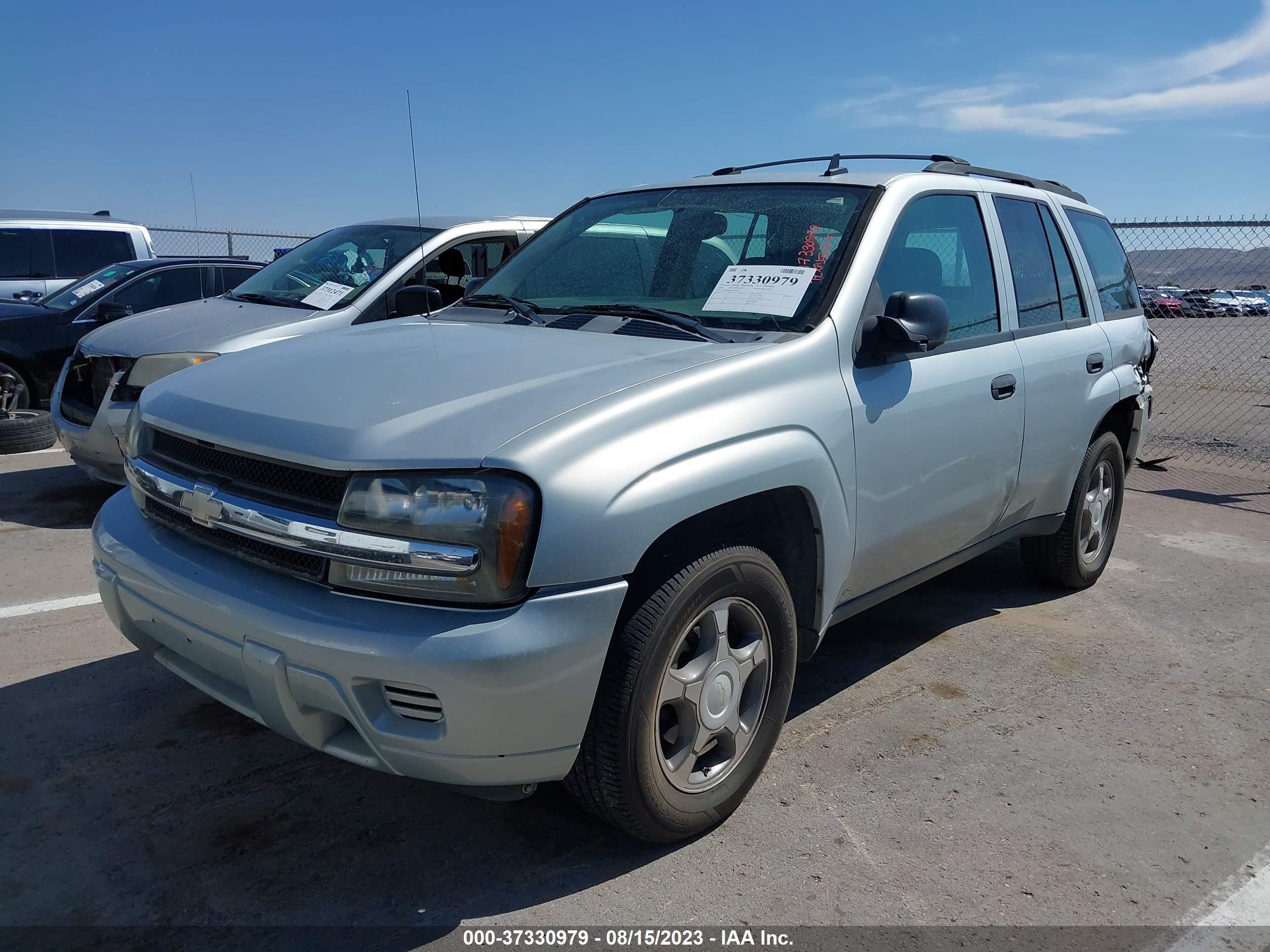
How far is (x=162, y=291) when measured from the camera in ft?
28.0

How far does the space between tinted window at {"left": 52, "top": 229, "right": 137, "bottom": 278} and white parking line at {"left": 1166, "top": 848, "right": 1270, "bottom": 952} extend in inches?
454

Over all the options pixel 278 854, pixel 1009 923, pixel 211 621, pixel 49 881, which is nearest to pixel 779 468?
pixel 1009 923

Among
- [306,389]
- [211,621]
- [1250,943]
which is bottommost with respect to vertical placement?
[1250,943]

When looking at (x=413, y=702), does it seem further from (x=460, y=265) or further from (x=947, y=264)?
(x=460, y=265)

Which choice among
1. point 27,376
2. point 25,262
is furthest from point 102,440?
point 25,262

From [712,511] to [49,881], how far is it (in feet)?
6.29

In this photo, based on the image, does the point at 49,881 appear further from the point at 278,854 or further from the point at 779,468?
the point at 779,468

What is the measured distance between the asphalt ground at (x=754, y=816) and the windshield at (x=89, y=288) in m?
4.94

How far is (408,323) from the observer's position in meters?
3.76

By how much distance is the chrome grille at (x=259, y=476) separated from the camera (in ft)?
7.98

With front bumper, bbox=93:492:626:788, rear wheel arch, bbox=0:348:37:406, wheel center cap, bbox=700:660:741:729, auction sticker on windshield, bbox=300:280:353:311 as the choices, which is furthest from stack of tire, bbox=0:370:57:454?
wheel center cap, bbox=700:660:741:729

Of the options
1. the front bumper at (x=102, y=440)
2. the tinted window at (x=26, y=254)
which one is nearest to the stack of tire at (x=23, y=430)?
the front bumper at (x=102, y=440)

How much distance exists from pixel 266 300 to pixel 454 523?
4936 millimetres

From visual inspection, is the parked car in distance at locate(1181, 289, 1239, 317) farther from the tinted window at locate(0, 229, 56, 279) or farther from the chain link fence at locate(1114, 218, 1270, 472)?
the tinted window at locate(0, 229, 56, 279)
